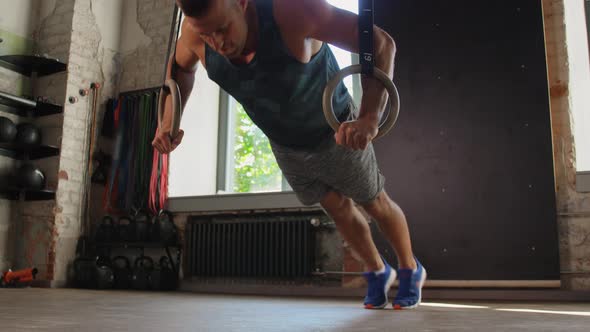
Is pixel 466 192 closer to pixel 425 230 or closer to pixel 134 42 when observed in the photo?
pixel 425 230

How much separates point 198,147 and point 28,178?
4.75 feet

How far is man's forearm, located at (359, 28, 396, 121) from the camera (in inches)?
56.7

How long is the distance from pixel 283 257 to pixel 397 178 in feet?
3.38

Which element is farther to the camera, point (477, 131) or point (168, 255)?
point (168, 255)

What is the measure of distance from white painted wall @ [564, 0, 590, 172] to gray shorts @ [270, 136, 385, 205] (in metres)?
2.25

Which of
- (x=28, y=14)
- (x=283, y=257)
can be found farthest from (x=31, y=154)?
(x=283, y=257)

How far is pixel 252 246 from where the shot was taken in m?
4.36

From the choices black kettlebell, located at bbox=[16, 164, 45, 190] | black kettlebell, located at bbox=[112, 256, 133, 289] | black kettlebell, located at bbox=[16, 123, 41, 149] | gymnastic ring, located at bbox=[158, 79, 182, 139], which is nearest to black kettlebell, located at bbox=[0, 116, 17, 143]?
black kettlebell, located at bbox=[16, 123, 41, 149]

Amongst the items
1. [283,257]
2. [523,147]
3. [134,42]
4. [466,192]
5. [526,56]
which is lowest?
[283,257]

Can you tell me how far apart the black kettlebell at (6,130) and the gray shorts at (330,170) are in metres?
3.07

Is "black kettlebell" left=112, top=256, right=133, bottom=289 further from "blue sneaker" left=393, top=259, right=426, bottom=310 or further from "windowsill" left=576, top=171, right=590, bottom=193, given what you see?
"windowsill" left=576, top=171, right=590, bottom=193

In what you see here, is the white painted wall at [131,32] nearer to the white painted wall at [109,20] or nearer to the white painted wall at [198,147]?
the white painted wall at [109,20]

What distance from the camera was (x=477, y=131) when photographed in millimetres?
3779

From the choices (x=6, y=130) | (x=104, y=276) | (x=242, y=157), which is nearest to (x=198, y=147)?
(x=242, y=157)
